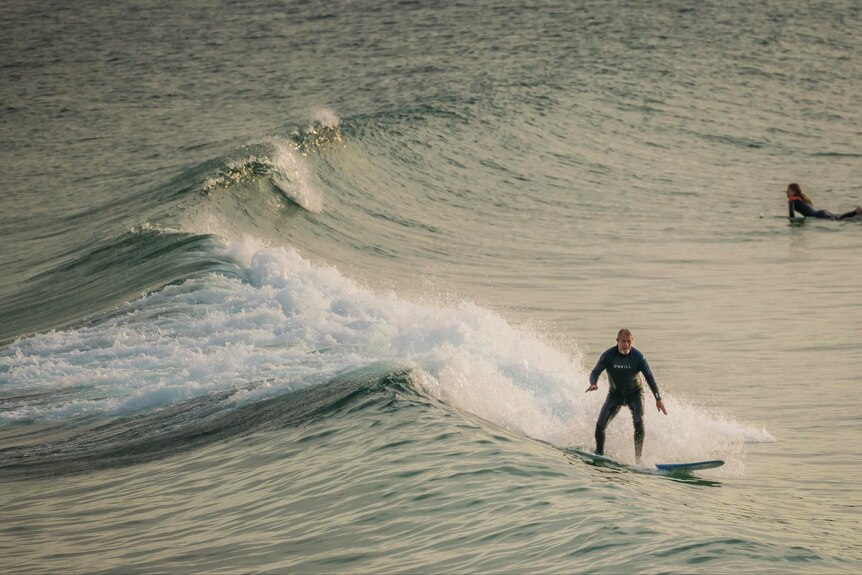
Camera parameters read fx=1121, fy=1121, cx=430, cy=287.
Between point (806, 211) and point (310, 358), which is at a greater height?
point (806, 211)

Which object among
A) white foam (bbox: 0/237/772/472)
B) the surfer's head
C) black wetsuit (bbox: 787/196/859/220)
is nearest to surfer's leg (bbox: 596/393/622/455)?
white foam (bbox: 0/237/772/472)

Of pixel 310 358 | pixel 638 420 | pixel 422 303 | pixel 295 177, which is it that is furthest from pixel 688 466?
pixel 295 177

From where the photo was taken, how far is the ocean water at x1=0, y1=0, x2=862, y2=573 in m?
10.6

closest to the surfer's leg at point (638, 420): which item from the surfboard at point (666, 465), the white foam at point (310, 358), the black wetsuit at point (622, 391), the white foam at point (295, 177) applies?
the black wetsuit at point (622, 391)

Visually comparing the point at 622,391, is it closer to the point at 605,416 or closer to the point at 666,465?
the point at 605,416

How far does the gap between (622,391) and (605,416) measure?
1.24 ft

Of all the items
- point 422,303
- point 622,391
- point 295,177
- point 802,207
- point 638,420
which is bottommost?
point 638,420

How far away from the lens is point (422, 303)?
66.6 ft

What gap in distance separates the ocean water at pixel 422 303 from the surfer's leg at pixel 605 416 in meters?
0.42

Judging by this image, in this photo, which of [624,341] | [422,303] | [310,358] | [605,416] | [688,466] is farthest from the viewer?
[422,303]

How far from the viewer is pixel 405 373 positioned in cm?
1414

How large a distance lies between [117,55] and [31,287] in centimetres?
3372

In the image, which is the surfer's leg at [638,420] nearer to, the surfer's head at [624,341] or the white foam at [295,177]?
the surfer's head at [624,341]

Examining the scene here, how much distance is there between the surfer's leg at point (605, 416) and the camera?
1391cm
